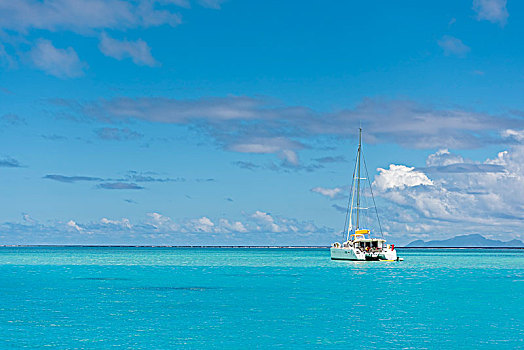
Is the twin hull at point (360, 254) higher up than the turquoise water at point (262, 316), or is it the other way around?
the twin hull at point (360, 254)

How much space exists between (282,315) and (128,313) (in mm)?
12546

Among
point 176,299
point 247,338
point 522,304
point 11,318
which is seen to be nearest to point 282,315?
point 247,338

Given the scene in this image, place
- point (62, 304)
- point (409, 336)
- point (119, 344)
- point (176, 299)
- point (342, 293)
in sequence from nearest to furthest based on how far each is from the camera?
point (119, 344), point (409, 336), point (62, 304), point (176, 299), point (342, 293)

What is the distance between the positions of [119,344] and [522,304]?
4033 centimetres

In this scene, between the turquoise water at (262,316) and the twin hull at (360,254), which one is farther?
the twin hull at (360,254)

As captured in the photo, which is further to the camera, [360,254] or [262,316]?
[360,254]

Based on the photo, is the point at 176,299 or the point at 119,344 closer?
the point at 119,344

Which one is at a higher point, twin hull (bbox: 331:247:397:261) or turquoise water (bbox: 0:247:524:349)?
twin hull (bbox: 331:247:397:261)

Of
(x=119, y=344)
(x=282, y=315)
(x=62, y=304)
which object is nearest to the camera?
(x=119, y=344)

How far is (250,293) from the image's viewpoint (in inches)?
2945

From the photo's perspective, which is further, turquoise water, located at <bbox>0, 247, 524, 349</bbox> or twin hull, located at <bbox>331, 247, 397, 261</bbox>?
twin hull, located at <bbox>331, 247, 397, 261</bbox>

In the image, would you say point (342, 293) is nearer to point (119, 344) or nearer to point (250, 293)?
point (250, 293)

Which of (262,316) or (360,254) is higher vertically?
(360,254)

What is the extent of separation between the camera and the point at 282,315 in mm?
53969
